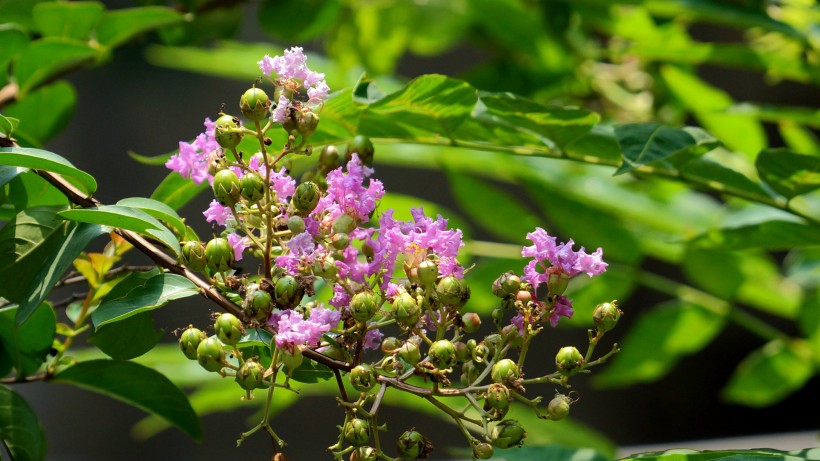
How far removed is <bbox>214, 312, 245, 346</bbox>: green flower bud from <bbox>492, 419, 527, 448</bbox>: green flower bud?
0.15 m

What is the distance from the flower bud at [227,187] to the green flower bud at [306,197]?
33 mm

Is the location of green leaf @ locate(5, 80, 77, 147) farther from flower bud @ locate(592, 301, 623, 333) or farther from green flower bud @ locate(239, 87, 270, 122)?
flower bud @ locate(592, 301, 623, 333)

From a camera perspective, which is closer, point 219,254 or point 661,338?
point 219,254

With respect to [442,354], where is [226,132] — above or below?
above

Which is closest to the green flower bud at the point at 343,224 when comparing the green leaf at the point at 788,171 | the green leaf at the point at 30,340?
the green leaf at the point at 30,340

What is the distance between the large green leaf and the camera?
0.51 m

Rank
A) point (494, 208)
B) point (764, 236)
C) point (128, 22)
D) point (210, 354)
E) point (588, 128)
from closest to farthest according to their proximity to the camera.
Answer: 1. point (210, 354)
2. point (588, 128)
3. point (764, 236)
4. point (128, 22)
5. point (494, 208)

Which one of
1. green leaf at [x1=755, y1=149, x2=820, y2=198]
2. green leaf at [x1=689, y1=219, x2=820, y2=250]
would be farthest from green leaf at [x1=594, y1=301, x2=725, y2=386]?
green leaf at [x1=755, y1=149, x2=820, y2=198]

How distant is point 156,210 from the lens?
524 millimetres

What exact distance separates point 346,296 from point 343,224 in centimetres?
4

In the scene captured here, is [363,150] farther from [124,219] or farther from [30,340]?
[30,340]

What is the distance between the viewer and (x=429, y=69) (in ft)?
9.21

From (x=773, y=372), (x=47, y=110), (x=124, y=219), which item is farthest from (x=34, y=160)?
(x=773, y=372)

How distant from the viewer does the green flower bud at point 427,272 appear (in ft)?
1.67
